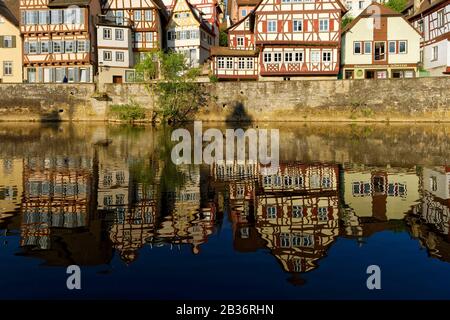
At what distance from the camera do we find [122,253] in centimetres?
1049

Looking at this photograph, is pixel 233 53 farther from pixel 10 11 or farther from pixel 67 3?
pixel 10 11

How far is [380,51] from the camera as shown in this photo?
210ft

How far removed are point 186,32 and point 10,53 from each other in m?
22.6

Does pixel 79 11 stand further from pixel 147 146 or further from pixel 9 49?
pixel 147 146

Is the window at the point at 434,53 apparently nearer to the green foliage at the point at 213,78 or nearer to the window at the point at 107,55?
the green foliage at the point at 213,78

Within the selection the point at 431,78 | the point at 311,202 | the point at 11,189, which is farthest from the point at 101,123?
the point at 311,202

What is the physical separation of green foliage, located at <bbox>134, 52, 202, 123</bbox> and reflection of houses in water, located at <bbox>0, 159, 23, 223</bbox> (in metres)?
33.4

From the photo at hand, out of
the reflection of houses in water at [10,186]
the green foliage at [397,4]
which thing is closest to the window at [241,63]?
the green foliage at [397,4]

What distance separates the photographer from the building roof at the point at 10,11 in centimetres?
6562

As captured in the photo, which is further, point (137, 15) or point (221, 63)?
point (137, 15)

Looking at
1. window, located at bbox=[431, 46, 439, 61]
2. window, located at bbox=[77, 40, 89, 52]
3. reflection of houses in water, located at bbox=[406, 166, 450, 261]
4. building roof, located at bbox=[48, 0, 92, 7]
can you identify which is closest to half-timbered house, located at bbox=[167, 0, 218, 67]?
window, located at bbox=[77, 40, 89, 52]

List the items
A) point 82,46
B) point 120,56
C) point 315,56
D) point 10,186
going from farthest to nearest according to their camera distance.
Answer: point 120,56 < point 82,46 < point 315,56 < point 10,186

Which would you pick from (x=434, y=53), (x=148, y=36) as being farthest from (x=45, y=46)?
(x=434, y=53)
